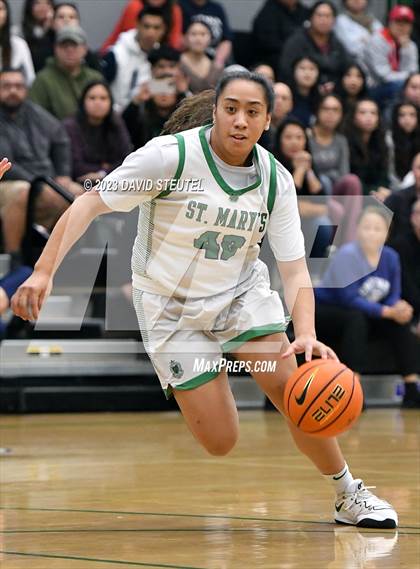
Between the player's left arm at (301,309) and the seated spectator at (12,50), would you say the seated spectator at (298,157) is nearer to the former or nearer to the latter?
the seated spectator at (12,50)

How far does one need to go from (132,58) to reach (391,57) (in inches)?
161

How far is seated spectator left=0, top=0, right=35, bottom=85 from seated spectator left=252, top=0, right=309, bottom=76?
133 inches

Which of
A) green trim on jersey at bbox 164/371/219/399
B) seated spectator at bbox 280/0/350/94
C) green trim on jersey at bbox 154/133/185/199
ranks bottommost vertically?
seated spectator at bbox 280/0/350/94

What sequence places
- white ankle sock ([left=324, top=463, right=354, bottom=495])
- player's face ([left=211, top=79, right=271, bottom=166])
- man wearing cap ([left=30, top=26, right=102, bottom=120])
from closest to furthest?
player's face ([left=211, top=79, right=271, bottom=166]) → white ankle sock ([left=324, top=463, right=354, bottom=495]) → man wearing cap ([left=30, top=26, right=102, bottom=120])

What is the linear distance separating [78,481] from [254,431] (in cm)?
290

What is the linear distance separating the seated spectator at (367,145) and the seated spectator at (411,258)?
1013mm

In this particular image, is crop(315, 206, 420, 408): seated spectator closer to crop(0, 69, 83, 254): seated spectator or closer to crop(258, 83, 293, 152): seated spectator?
crop(258, 83, 293, 152): seated spectator

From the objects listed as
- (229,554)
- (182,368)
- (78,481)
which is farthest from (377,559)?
(78,481)

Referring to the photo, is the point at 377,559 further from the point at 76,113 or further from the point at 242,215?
the point at 76,113

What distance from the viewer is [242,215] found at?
5684 mm

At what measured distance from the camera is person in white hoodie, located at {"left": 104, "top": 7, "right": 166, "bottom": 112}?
1365 cm

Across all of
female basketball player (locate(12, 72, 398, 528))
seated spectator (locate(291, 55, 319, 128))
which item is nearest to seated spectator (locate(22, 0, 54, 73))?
seated spectator (locate(291, 55, 319, 128))

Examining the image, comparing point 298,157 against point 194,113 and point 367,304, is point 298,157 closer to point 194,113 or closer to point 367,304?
point 367,304

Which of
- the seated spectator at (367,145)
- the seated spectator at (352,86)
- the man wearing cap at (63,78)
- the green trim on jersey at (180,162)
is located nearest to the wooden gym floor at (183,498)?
the green trim on jersey at (180,162)
